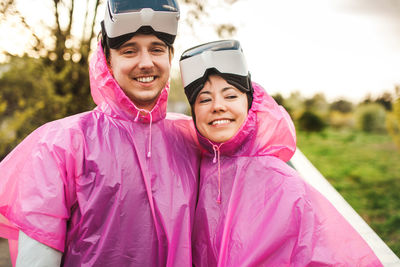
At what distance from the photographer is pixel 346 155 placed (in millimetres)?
11984

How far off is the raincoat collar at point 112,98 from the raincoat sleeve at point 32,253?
34.2 inches

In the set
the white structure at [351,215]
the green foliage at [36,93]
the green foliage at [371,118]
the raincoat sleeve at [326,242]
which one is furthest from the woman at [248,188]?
the green foliage at [371,118]

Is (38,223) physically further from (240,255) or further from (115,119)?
(240,255)

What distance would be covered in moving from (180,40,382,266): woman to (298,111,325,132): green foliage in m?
14.1

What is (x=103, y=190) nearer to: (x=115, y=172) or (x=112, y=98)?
(x=115, y=172)

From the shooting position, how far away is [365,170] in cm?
1014

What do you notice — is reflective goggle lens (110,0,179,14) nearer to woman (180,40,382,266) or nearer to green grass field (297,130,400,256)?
woman (180,40,382,266)

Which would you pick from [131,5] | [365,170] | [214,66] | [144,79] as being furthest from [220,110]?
[365,170]

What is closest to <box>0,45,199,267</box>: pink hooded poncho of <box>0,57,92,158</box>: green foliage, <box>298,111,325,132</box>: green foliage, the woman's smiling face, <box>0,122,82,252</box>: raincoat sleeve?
<box>0,122,82,252</box>: raincoat sleeve

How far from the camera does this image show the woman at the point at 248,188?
81.8 inches

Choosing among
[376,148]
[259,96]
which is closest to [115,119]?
[259,96]

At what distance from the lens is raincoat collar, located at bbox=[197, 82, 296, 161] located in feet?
7.88

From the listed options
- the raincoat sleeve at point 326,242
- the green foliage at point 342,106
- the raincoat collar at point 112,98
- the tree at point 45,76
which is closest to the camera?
the raincoat sleeve at point 326,242

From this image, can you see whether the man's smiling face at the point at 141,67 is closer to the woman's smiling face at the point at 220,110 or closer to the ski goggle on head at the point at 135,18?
the ski goggle on head at the point at 135,18
